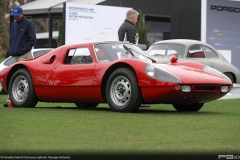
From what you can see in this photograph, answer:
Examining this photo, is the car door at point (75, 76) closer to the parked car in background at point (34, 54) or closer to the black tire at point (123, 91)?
the black tire at point (123, 91)

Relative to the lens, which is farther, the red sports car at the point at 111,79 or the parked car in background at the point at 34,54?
the parked car in background at the point at 34,54

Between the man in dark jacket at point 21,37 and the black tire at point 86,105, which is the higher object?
the man in dark jacket at point 21,37

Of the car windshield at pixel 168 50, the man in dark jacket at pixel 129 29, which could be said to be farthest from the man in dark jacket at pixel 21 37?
the car windshield at pixel 168 50

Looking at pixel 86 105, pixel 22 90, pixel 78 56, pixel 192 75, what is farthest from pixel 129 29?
pixel 192 75

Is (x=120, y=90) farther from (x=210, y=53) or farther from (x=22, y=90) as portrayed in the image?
(x=210, y=53)

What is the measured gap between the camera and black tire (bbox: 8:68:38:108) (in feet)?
36.7

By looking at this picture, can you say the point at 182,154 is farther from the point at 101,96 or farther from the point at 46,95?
the point at 46,95

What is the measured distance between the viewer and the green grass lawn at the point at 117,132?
589cm

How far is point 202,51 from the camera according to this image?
17156 mm

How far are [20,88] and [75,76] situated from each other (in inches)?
53.3

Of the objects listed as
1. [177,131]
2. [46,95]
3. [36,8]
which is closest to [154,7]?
[36,8]

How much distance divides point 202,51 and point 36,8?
58.7 feet

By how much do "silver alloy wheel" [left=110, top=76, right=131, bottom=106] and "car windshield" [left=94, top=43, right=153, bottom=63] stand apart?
50 centimetres

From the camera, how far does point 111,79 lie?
10.0 m
